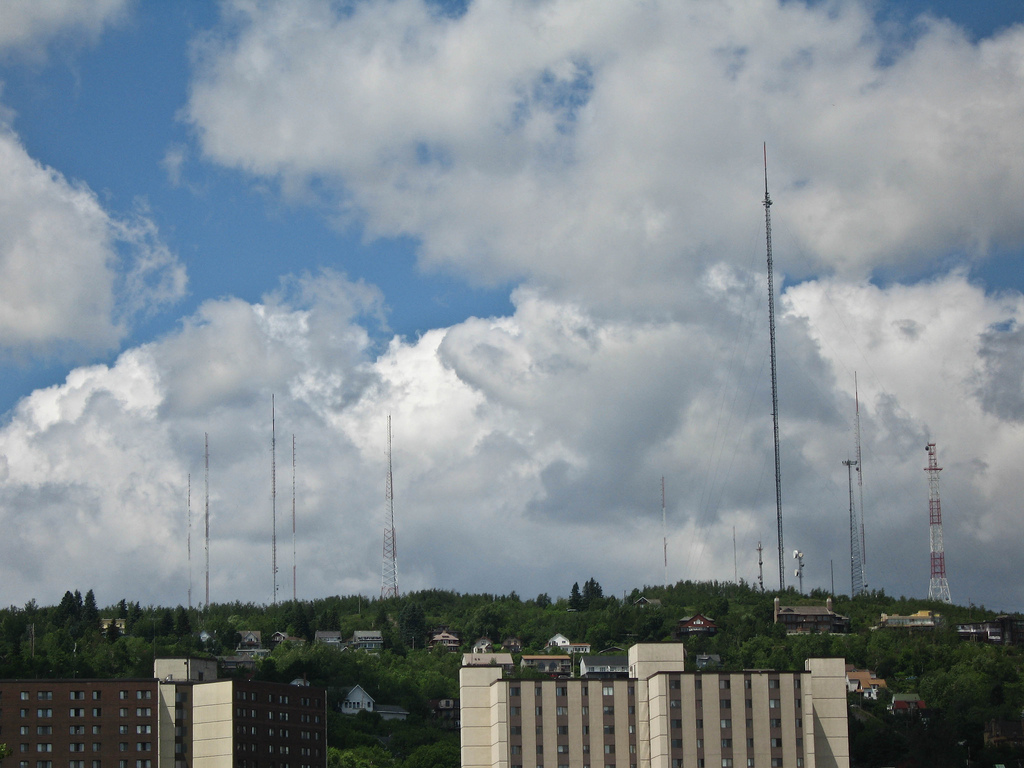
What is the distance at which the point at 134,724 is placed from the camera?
16862cm

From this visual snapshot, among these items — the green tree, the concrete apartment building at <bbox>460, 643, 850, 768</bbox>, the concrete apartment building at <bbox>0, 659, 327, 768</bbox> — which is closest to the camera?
the concrete apartment building at <bbox>460, 643, 850, 768</bbox>

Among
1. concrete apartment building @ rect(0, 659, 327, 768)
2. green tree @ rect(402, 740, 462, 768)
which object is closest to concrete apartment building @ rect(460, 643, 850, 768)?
green tree @ rect(402, 740, 462, 768)

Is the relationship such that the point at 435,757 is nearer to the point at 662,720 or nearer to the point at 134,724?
the point at 134,724

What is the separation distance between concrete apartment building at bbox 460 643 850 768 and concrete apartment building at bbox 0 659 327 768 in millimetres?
44859

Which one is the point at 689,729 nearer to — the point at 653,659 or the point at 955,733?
the point at 653,659

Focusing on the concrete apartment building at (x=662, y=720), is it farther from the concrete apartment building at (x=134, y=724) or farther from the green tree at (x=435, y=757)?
the concrete apartment building at (x=134, y=724)

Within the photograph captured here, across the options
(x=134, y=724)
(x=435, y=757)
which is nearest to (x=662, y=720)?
(x=435, y=757)

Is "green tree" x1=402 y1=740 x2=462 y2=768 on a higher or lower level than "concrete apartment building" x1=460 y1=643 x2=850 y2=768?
lower

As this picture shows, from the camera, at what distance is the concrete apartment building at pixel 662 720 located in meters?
130

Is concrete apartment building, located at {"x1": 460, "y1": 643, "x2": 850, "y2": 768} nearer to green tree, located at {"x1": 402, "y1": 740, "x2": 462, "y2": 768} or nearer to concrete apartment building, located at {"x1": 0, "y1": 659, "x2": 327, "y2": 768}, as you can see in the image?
green tree, located at {"x1": 402, "y1": 740, "x2": 462, "y2": 768}

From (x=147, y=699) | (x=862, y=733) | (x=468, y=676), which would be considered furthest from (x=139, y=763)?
(x=862, y=733)

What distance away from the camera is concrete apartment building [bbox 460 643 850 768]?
130250mm

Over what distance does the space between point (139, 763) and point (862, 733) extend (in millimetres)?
85985

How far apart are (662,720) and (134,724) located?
224 feet
